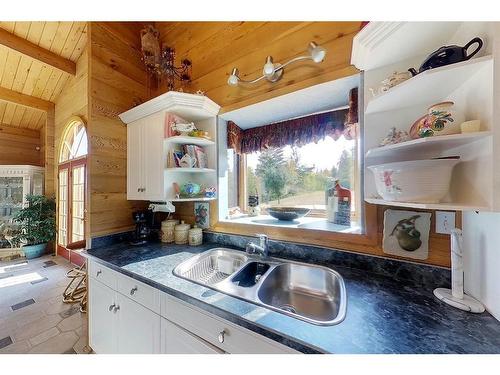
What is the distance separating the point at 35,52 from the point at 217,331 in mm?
4086

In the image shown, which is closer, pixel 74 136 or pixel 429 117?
pixel 429 117

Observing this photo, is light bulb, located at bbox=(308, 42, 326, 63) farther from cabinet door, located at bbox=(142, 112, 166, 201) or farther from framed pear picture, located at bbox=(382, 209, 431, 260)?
cabinet door, located at bbox=(142, 112, 166, 201)

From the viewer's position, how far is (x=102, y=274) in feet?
4.22

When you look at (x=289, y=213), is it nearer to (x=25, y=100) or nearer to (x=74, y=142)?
(x=74, y=142)

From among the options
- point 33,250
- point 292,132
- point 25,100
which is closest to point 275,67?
point 292,132

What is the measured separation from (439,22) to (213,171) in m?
1.42

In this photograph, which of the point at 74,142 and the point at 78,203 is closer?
the point at 78,203

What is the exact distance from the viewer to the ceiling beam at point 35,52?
7.62ft

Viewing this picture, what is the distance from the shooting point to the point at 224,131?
1.68 metres

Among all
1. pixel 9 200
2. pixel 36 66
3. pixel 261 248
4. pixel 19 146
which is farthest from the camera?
pixel 19 146

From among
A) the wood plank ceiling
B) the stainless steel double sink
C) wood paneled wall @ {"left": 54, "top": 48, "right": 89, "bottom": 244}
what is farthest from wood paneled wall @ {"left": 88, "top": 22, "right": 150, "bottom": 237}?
wood paneled wall @ {"left": 54, "top": 48, "right": 89, "bottom": 244}

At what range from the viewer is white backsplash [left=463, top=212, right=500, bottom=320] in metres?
0.64

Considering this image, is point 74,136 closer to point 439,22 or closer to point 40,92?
point 40,92
